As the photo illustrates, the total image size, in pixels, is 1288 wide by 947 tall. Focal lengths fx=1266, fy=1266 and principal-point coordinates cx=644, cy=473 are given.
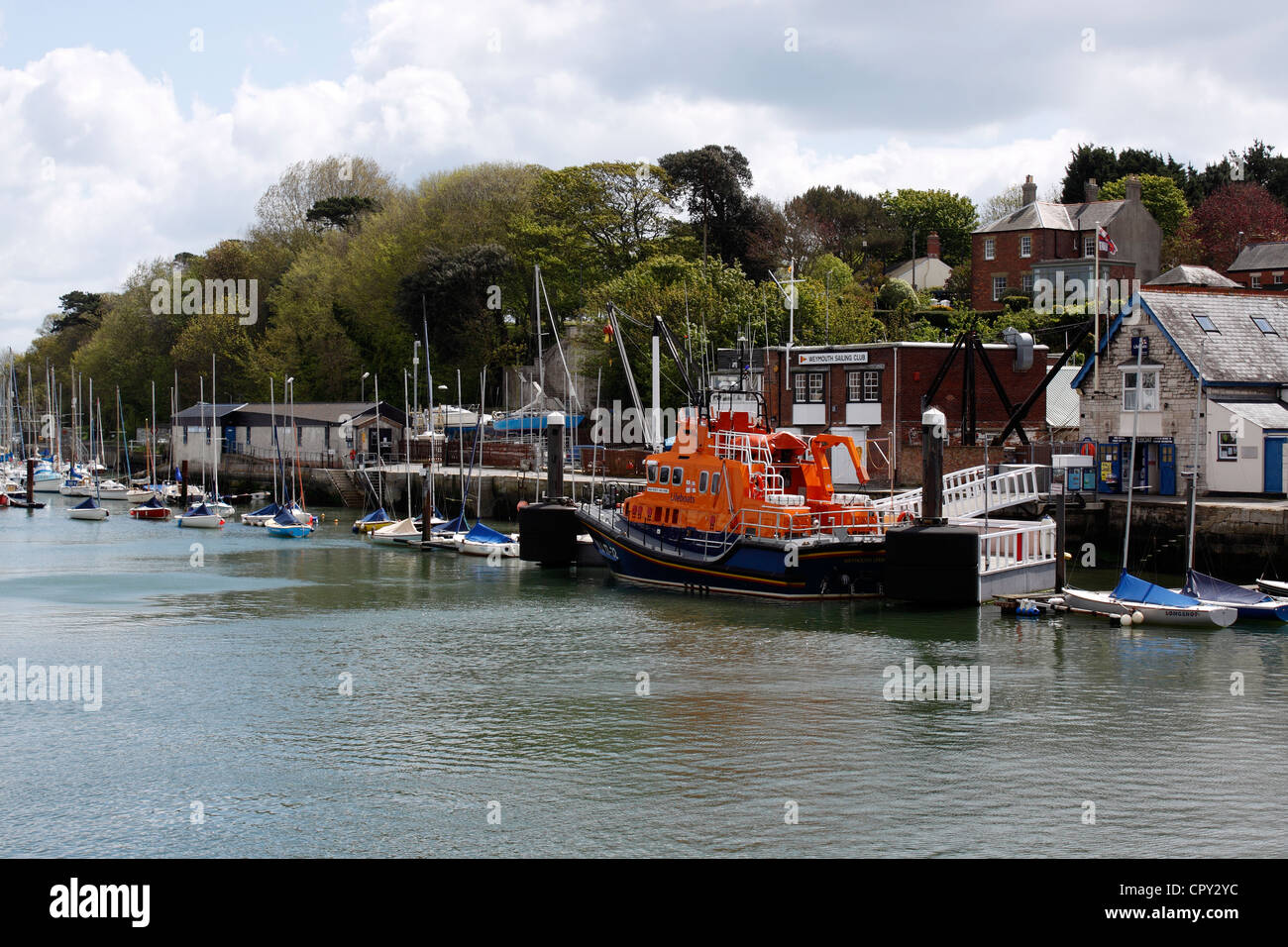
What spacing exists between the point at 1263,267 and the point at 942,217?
999 inches

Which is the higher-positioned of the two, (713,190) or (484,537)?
(713,190)

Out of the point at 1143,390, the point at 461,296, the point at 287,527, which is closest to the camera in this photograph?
the point at 1143,390

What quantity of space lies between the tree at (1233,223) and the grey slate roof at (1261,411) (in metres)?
39.9

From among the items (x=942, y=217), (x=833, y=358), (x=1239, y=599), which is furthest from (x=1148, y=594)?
(x=942, y=217)

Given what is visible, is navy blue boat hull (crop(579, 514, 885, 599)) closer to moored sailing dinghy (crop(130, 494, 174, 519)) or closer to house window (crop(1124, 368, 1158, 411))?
house window (crop(1124, 368, 1158, 411))

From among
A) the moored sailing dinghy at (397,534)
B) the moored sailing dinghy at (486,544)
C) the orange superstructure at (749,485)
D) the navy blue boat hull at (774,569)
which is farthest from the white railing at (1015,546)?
the moored sailing dinghy at (397,534)

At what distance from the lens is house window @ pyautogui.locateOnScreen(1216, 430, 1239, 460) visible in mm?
36469

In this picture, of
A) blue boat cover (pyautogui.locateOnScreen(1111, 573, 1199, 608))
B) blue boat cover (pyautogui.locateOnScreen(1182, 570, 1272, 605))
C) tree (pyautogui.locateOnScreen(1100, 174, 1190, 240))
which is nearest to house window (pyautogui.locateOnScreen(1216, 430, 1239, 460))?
blue boat cover (pyautogui.locateOnScreen(1182, 570, 1272, 605))

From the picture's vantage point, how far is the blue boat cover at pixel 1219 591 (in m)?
27.3

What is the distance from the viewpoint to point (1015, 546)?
30891 millimetres

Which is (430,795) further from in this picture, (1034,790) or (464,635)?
(464,635)

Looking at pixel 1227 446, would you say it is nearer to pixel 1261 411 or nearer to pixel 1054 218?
pixel 1261 411

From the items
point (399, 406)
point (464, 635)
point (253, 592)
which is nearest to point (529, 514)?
point (253, 592)
